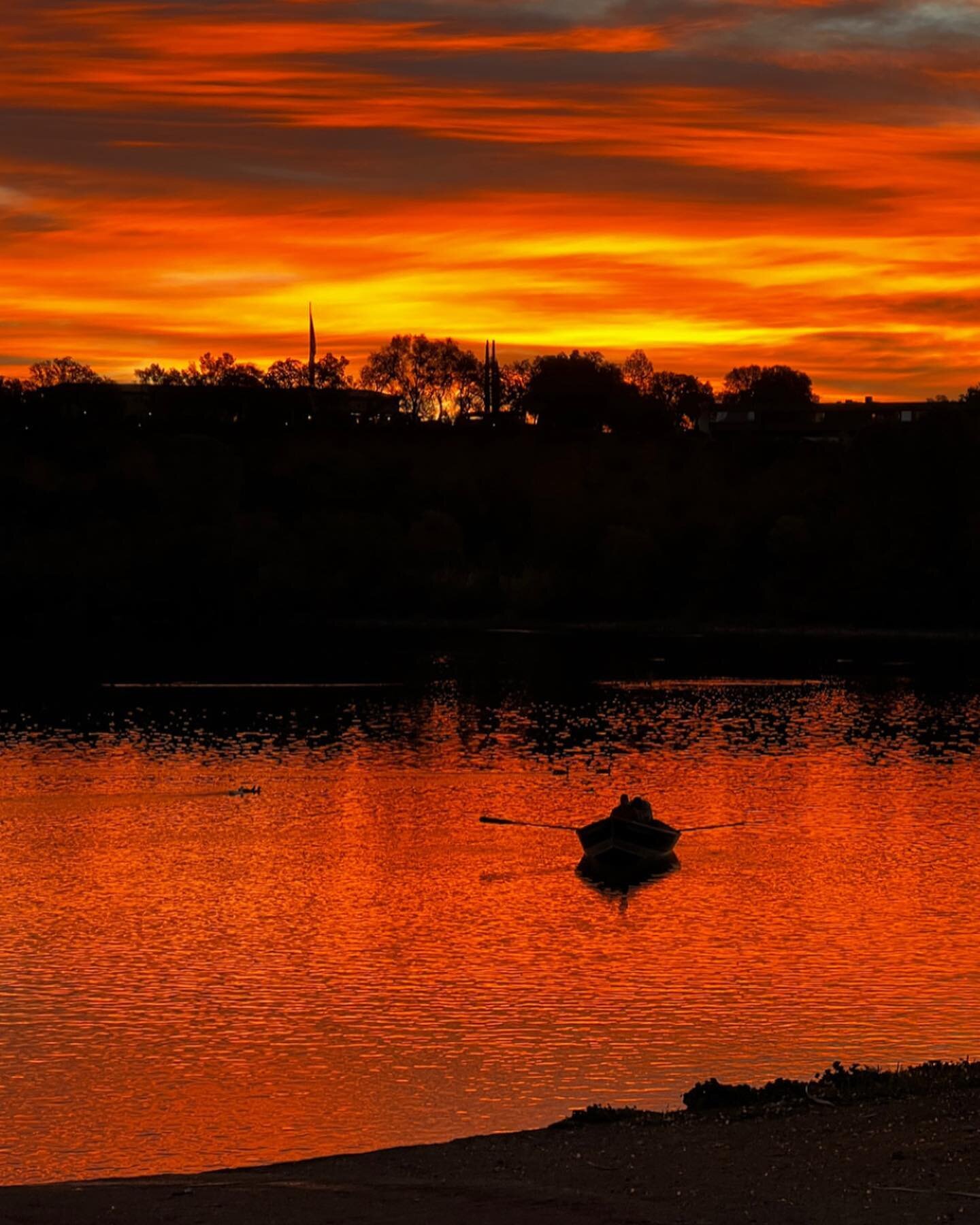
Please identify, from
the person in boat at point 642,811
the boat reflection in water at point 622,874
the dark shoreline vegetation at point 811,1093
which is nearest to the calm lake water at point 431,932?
the boat reflection in water at point 622,874

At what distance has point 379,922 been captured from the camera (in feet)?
168

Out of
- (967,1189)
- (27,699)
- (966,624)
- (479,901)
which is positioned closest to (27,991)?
(479,901)

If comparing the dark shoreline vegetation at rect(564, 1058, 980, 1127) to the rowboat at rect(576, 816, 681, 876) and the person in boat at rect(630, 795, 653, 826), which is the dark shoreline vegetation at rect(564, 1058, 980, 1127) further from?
the person in boat at rect(630, 795, 653, 826)

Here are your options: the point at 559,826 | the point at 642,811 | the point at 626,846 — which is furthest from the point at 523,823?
the point at 626,846

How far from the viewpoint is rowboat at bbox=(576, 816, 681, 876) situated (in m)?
58.8

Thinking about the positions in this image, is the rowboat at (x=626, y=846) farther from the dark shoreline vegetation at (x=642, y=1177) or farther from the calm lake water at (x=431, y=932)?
the dark shoreline vegetation at (x=642, y=1177)

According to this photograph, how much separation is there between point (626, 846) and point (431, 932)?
1208 centimetres

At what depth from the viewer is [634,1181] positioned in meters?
21.2

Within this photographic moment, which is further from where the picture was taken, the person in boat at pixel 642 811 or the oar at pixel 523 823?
the oar at pixel 523 823

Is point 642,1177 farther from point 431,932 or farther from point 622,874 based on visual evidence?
point 622,874

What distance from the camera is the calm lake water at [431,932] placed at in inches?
1286

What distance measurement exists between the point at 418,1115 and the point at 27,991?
13624 mm

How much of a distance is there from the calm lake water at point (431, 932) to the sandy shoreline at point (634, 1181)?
551 cm

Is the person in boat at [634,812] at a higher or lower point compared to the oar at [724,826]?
higher
